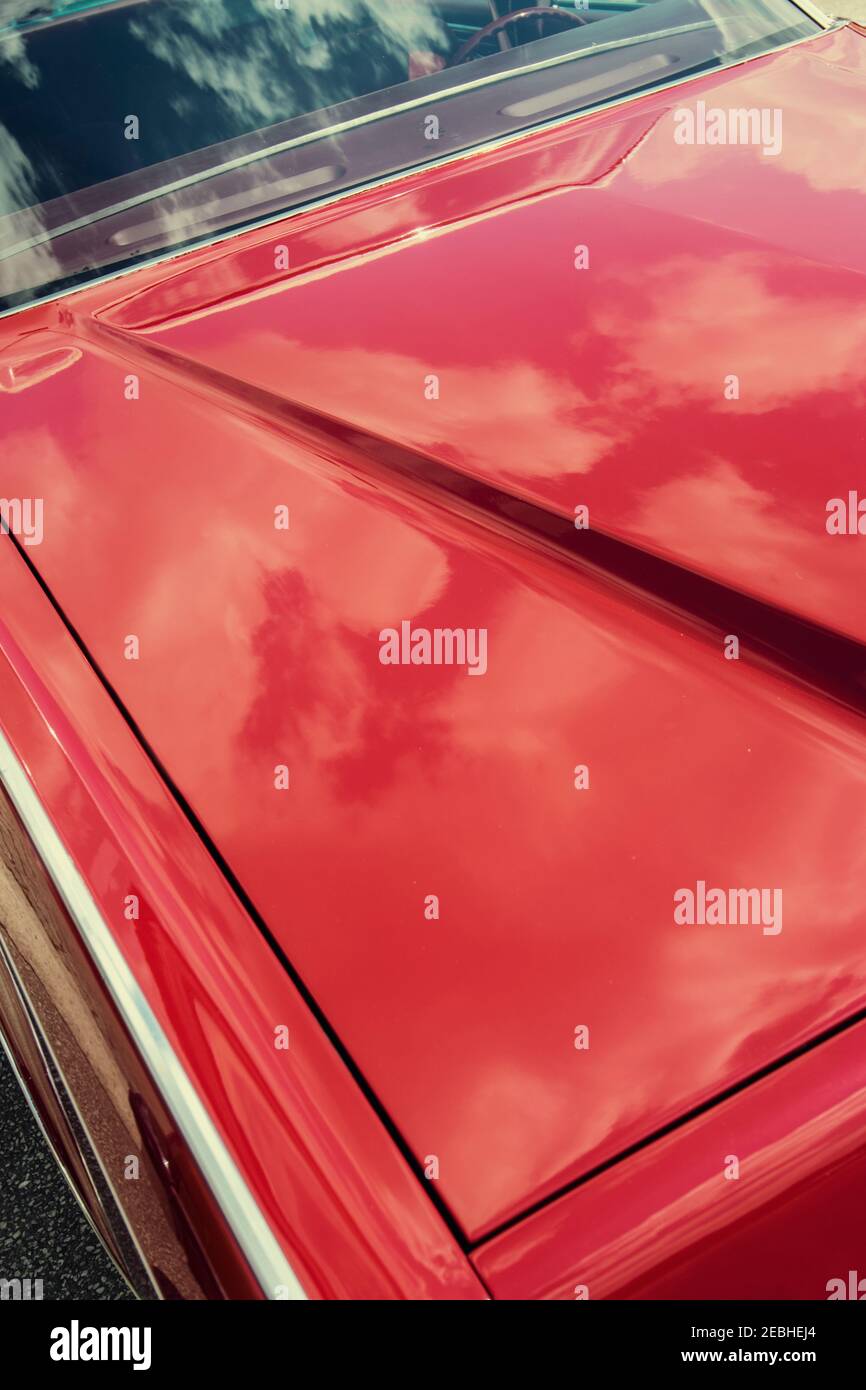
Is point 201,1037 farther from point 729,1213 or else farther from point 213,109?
point 213,109

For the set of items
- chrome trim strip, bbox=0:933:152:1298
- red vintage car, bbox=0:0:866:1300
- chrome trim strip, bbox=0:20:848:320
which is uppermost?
chrome trim strip, bbox=0:20:848:320

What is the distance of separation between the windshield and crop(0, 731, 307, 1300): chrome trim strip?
3.33 feet

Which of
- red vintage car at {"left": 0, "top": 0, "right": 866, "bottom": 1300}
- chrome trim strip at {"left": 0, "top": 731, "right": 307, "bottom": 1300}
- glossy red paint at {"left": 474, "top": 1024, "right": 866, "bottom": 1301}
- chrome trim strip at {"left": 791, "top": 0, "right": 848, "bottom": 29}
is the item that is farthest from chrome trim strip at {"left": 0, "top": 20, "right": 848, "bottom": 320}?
glossy red paint at {"left": 474, "top": 1024, "right": 866, "bottom": 1301}

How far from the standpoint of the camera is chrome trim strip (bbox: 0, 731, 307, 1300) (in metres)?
0.71

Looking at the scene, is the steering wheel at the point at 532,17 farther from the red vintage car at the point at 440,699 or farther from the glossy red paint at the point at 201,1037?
the glossy red paint at the point at 201,1037

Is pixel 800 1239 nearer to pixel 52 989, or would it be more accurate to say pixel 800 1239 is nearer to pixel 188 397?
pixel 52 989

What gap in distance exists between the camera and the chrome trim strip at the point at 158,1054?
0.71 metres

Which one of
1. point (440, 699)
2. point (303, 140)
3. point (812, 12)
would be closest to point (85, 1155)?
point (440, 699)

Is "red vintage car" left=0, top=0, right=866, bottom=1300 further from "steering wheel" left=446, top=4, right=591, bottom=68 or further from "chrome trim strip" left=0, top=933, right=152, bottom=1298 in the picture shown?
"steering wheel" left=446, top=4, right=591, bottom=68

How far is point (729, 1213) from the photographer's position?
68cm

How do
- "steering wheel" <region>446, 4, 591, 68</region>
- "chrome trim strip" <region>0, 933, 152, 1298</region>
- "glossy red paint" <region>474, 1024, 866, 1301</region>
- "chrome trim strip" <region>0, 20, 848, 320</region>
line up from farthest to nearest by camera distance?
"steering wheel" <region>446, 4, 591, 68</region>
"chrome trim strip" <region>0, 20, 848, 320</region>
"chrome trim strip" <region>0, 933, 152, 1298</region>
"glossy red paint" <region>474, 1024, 866, 1301</region>

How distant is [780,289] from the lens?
4.17 ft

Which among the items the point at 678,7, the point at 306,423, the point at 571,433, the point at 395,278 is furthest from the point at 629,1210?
the point at 678,7

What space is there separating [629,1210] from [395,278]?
1.19 m
